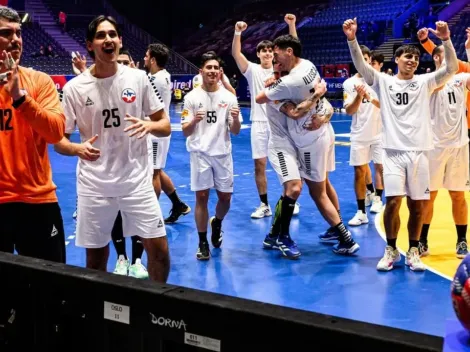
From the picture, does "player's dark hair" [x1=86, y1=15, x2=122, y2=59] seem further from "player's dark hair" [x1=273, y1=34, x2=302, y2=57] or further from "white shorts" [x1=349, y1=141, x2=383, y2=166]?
"white shorts" [x1=349, y1=141, x2=383, y2=166]

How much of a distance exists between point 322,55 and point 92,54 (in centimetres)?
2742

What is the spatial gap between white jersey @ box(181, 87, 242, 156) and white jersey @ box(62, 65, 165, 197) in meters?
2.13

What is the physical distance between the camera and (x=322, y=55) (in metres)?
30.8

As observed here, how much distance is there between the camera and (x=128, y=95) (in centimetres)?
423

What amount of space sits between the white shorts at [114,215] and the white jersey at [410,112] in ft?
8.31

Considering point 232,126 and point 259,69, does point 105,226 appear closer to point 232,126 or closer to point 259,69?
point 232,126

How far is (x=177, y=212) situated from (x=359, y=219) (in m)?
2.19

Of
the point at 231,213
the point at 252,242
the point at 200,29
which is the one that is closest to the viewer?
the point at 252,242

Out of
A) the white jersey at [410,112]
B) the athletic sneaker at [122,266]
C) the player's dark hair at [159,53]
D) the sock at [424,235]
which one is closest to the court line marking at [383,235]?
the sock at [424,235]

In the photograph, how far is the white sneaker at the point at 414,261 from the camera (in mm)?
5848

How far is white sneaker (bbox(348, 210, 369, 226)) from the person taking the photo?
7695 mm

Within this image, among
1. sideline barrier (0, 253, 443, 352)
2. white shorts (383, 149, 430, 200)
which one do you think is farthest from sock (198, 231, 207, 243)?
sideline barrier (0, 253, 443, 352)

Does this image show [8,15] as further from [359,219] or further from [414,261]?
[359,219]

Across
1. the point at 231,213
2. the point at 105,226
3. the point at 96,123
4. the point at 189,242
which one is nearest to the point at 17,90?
the point at 96,123
